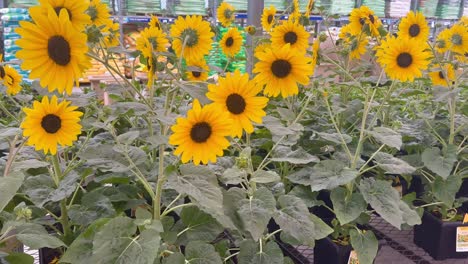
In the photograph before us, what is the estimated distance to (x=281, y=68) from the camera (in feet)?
3.07

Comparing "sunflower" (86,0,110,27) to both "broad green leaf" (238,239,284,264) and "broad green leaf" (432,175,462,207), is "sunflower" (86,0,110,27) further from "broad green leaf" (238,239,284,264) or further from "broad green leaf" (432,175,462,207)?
"broad green leaf" (432,175,462,207)

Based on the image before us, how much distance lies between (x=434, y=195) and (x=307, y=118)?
0.43 metres

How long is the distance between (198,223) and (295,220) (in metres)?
0.18

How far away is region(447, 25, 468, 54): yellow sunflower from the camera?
1389 millimetres

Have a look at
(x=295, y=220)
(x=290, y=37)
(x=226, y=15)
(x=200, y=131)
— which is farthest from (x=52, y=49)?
(x=226, y=15)

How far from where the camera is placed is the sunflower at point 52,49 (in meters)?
0.67

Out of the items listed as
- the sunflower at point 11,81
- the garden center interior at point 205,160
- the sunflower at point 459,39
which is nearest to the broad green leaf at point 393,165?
the garden center interior at point 205,160

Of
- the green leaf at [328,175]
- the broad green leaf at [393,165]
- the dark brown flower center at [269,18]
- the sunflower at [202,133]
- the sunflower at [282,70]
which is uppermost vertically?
the dark brown flower center at [269,18]

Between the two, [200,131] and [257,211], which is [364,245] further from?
[200,131]

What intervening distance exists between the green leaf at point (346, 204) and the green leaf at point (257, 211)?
242 mm

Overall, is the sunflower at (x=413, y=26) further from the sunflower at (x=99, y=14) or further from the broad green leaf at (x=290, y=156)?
the sunflower at (x=99, y=14)

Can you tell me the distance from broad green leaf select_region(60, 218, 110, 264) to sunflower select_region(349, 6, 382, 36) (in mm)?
975

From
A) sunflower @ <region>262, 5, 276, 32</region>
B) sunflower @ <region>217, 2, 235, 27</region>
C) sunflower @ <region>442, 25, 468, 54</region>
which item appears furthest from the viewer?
sunflower @ <region>217, 2, 235, 27</region>

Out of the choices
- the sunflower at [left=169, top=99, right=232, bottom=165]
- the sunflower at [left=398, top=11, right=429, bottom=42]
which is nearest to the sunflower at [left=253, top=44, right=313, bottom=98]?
the sunflower at [left=169, top=99, right=232, bottom=165]
